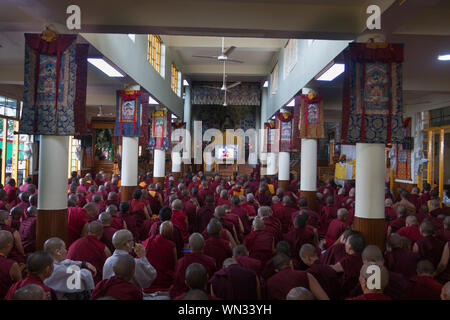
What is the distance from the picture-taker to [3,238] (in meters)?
4.22

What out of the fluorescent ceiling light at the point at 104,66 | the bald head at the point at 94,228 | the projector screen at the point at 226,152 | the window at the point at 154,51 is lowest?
the bald head at the point at 94,228

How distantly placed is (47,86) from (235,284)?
176 inches

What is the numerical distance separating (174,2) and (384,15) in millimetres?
3361

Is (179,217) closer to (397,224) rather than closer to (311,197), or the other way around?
(397,224)

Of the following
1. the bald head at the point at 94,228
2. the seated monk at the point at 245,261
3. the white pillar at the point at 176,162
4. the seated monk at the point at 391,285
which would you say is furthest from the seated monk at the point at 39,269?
the white pillar at the point at 176,162

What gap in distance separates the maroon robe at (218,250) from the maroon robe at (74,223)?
2.82 m

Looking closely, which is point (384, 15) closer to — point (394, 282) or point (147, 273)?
point (394, 282)

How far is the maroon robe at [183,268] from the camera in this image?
14.3 ft

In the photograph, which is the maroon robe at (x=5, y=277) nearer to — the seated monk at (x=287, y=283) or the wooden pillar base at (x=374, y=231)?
the seated monk at (x=287, y=283)

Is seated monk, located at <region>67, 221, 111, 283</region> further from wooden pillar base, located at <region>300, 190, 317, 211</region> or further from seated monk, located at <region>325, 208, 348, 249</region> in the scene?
wooden pillar base, located at <region>300, 190, 317, 211</region>

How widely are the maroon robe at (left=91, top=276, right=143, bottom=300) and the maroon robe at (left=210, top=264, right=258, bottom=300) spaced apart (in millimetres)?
806

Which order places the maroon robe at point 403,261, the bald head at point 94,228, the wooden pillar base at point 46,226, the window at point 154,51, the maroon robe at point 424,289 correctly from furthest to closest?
the window at point 154,51 < the wooden pillar base at point 46,226 < the bald head at point 94,228 < the maroon robe at point 403,261 < the maroon robe at point 424,289

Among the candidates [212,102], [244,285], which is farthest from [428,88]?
[212,102]

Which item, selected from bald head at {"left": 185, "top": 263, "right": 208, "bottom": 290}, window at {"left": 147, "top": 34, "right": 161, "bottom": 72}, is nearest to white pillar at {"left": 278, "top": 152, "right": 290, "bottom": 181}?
window at {"left": 147, "top": 34, "right": 161, "bottom": 72}
